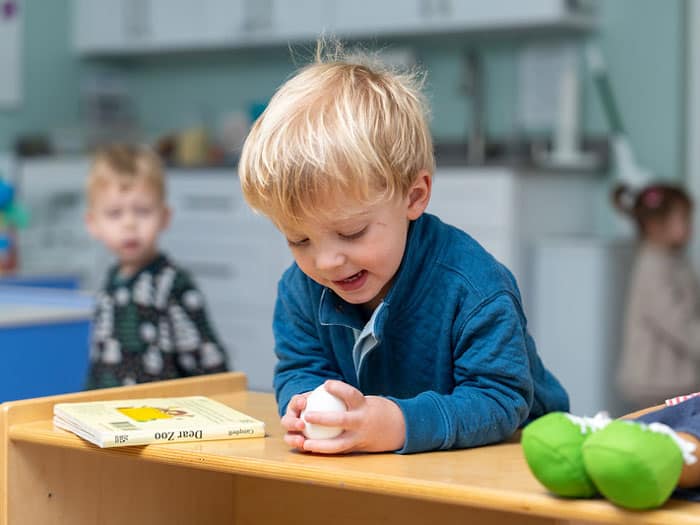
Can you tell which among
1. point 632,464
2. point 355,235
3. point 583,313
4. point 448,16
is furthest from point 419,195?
point 448,16

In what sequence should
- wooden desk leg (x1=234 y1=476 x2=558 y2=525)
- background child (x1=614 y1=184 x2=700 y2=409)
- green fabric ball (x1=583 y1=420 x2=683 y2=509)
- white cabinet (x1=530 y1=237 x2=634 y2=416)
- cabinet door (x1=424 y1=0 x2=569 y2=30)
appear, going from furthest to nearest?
cabinet door (x1=424 y1=0 x2=569 y2=30), white cabinet (x1=530 y1=237 x2=634 y2=416), background child (x1=614 y1=184 x2=700 y2=409), wooden desk leg (x1=234 y1=476 x2=558 y2=525), green fabric ball (x1=583 y1=420 x2=683 y2=509)

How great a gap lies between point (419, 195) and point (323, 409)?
264 mm

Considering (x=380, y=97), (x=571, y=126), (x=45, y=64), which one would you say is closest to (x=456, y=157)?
(x=571, y=126)

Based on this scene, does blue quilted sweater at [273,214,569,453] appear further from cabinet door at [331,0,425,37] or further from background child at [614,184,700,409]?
cabinet door at [331,0,425,37]

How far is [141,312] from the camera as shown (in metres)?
2.17

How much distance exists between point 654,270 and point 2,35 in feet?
9.59

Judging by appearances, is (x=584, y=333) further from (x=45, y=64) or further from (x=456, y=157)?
(x=45, y=64)

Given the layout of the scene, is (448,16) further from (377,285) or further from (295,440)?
(295,440)

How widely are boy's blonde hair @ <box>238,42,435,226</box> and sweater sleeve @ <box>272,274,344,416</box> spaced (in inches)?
6.9

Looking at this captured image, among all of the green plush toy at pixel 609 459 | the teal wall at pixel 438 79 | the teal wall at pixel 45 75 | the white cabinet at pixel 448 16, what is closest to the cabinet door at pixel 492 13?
the white cabinet at pixel 448 16

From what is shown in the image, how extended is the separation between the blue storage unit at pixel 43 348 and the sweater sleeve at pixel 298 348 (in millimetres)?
919

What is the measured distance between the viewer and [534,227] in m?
3.79

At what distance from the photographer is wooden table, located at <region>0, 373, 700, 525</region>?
34.4 inches

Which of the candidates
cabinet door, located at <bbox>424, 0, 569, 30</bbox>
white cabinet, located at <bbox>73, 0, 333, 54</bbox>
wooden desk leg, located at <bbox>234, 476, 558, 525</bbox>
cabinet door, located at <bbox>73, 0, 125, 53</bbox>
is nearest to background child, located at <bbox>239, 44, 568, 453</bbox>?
wooden desk leg, located at <bbox>234, 476, 558, 525</bbox>
